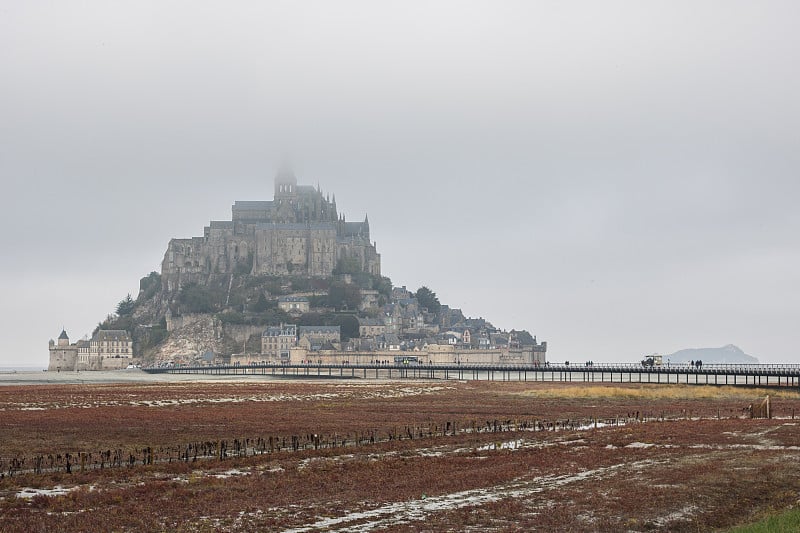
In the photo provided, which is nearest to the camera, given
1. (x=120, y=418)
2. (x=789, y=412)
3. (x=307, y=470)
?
(x=307, y=470)

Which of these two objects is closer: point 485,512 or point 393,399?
point 485,512

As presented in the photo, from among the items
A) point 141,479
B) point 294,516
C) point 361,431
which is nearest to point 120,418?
point 361,431

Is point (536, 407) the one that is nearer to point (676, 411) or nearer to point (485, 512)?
point (676, 411)

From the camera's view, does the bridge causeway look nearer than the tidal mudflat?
No

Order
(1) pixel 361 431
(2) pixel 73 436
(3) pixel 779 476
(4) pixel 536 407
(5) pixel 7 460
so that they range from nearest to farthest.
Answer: (3) pixel 779 476
(5) pixel 7 460
(2) pixel 73 436
(1) pixel 361 431
(4) pixel 536 407

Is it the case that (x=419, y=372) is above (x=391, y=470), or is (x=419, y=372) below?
below

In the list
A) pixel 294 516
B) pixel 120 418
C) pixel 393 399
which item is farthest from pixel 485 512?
pixel 393 399

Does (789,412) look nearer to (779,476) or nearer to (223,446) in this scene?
(779,476)

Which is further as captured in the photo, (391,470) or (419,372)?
(419,372)

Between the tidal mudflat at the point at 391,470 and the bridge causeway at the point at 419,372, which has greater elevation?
the tidal mudflat at the point at 391,470

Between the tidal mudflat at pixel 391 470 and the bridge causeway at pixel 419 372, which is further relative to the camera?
the bridge causeway at pixel 419 372

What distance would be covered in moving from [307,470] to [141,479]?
5.45 meters

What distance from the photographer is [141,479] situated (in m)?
31.1

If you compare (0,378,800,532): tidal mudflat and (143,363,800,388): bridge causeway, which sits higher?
(0,378,800,532): tidal mudflat
